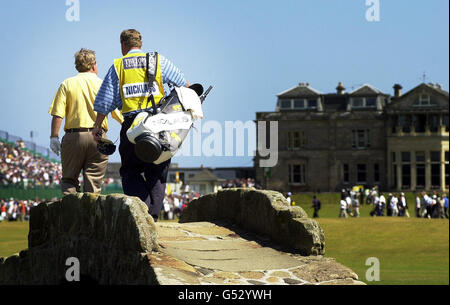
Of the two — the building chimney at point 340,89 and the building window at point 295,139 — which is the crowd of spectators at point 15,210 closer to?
the building window at point 295,139

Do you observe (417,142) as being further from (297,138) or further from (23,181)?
(23,181)

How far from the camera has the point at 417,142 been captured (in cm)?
8306

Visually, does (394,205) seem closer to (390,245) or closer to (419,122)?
(390,245)

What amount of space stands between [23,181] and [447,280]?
112ft

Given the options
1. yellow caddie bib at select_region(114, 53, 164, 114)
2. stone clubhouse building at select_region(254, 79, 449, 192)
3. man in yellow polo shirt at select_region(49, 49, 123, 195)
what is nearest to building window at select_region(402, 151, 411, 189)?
stone clubhouse building at select_region(254, 79, 449, 192)

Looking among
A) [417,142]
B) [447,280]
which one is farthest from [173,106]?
[417,142]

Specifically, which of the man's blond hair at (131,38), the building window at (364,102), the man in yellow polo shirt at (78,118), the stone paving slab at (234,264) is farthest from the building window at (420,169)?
the man's blond hair at (131,38)

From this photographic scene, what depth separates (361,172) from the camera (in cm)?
8462

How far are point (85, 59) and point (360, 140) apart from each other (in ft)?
253

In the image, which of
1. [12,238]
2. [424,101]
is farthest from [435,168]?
[12,238]

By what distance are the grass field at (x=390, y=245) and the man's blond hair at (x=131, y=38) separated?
597 inches
